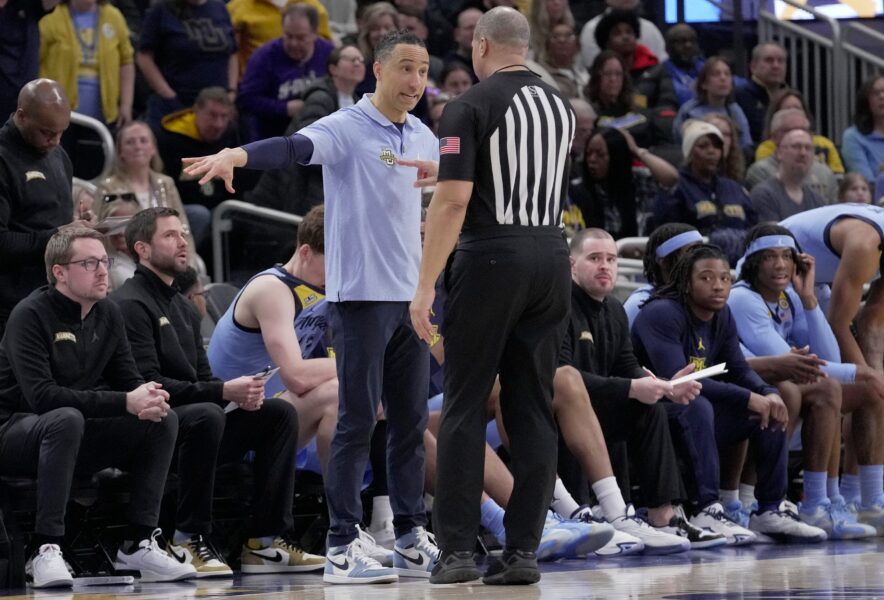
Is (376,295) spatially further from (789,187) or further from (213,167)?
(789,187)

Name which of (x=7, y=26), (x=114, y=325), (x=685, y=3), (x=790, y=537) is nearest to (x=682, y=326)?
(x=790, y=537)

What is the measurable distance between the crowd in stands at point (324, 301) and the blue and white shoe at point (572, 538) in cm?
2

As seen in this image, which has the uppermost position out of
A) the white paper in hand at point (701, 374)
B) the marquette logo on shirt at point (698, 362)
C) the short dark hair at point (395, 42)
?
the short dark hair at point (395, 42)

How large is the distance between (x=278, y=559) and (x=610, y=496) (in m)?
1.58

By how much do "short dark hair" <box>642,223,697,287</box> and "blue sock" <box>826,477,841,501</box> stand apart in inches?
55.4

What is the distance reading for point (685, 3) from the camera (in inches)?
576

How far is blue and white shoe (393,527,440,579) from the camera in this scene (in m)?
6.12

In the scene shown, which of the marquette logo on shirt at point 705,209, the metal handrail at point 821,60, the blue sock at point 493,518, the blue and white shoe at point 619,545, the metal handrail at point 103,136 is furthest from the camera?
the metal handrail at point 821,60

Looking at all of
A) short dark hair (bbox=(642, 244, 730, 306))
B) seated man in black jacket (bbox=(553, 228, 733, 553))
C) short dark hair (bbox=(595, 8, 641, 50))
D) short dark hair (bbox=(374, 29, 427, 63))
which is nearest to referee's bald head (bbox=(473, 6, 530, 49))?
short dark hair (bbox=(374, 29, 427, 63))

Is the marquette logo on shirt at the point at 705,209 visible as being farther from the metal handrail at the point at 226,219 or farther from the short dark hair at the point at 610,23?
the short dark hair at the point at 610,23

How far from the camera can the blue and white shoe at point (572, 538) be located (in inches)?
256

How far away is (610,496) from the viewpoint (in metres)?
7.30

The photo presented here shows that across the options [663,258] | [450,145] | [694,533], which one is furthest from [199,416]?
[663,258]

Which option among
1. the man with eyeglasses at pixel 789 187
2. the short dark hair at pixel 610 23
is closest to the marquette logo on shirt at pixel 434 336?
the man with eyeglasses at pixel 789 187
